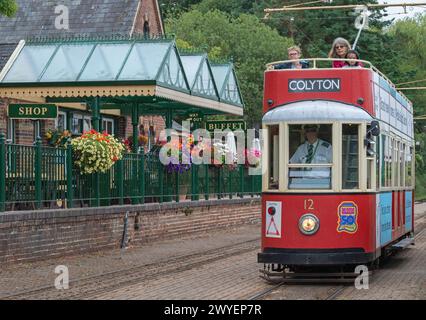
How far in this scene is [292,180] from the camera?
15.3 m

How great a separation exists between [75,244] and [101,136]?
105 inches

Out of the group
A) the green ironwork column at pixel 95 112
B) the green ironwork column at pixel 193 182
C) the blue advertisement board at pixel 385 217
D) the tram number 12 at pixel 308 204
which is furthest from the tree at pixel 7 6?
the green ironwork column at pixel 193 182

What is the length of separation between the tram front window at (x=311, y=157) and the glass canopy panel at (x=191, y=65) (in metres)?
13.5

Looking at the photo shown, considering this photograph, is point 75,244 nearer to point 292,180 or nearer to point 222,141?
point 292,180

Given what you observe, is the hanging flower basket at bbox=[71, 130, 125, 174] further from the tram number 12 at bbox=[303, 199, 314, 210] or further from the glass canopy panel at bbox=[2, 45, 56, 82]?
the tram number 12 at bbox=[303, 199, 314, 210]

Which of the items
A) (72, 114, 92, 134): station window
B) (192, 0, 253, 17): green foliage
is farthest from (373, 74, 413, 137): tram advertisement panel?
(192, 0, 253, 17): green foliage

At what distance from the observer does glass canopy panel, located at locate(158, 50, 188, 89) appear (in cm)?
2569

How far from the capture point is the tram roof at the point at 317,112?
49.9 feet

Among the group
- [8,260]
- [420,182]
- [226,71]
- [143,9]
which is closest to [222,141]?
[226,71]

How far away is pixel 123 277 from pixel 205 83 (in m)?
14.4

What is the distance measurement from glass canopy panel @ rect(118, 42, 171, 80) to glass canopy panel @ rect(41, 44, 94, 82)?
1.18 metres

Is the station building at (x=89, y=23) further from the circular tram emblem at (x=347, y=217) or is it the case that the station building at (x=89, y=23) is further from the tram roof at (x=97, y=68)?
the circular tram emblem at (x=347, y=217)

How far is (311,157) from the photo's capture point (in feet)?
49.9

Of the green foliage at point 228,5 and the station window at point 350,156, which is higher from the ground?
the green foliage at point 228,5
